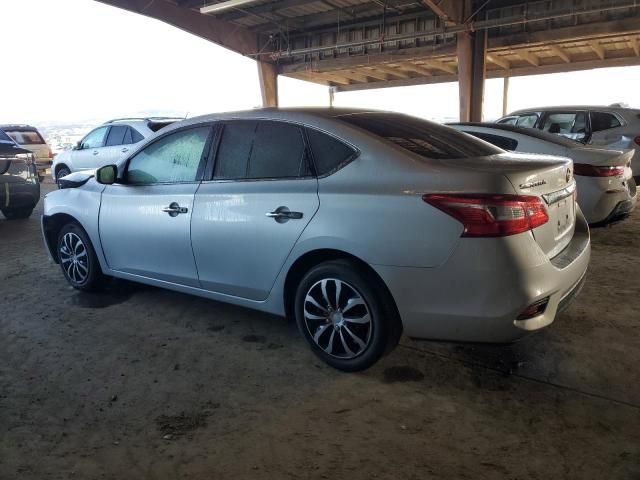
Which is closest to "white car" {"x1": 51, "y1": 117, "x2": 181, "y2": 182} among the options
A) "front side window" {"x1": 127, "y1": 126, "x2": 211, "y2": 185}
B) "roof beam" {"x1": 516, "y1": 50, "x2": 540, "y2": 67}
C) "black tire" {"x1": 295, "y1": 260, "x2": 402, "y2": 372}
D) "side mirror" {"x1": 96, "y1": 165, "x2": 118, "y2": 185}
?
"side mirror" {"x1": 96, "y1": 165, "x2": 118, "y2": 185}

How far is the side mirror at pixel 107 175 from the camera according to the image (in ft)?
13.0

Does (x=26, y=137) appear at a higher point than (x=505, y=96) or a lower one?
lower

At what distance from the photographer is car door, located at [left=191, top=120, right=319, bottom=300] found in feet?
9.79

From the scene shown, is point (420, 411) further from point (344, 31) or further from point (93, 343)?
point (344, 31)

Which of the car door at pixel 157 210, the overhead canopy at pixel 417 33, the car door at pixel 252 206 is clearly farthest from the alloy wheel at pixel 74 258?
the overhead canopy at pixel 417 33

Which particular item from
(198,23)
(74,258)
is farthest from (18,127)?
(74,258)

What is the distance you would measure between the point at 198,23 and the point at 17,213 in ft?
24.1

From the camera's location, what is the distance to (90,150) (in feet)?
36.6

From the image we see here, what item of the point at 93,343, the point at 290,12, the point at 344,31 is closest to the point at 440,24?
the point at 344,31

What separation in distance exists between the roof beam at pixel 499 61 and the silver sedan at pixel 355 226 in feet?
45.4

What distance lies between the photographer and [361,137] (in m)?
2.83

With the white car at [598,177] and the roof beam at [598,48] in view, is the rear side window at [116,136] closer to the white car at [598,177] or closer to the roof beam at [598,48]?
the white car at [598,177]

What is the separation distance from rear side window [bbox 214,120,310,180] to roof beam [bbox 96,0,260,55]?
376 inches

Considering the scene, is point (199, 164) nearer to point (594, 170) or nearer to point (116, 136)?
point (594, 170)
